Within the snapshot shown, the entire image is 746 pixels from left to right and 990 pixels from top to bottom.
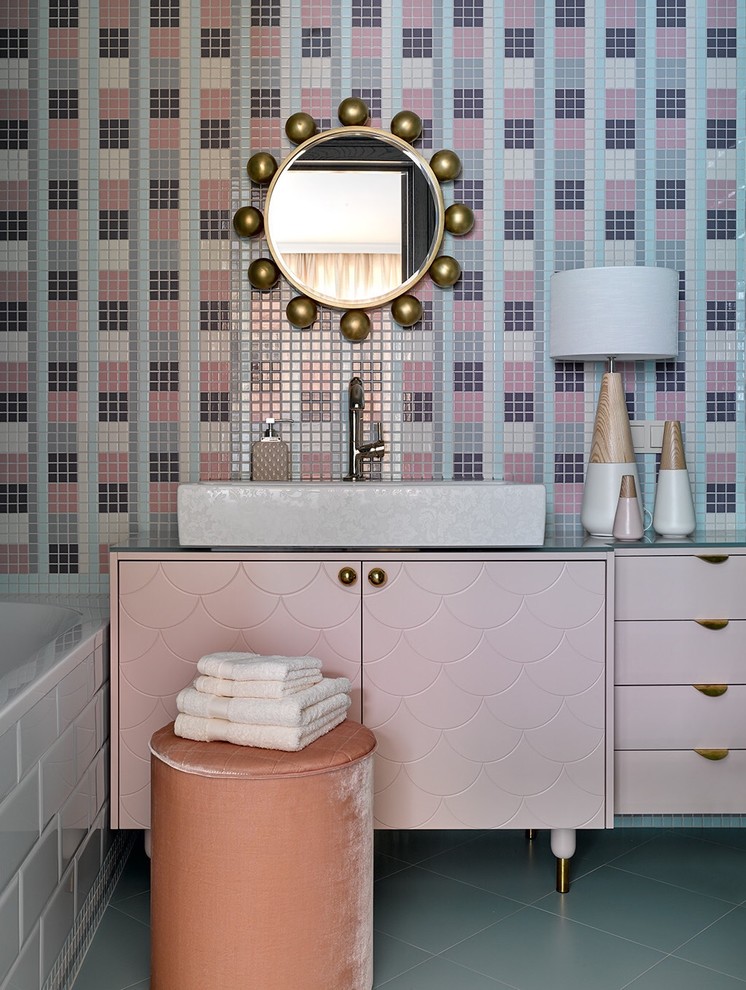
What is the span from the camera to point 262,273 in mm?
2670

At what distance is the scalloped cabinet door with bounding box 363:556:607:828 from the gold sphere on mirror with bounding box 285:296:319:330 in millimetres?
795

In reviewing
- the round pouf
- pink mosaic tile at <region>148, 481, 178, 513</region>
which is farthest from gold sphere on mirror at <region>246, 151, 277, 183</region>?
the round pouf

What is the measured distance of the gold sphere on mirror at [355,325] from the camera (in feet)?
8.82

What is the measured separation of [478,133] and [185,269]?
2.86ft

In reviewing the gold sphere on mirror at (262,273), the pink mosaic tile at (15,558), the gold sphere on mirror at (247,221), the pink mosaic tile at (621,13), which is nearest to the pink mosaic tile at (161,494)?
the pink mosaic tile at (15,558)

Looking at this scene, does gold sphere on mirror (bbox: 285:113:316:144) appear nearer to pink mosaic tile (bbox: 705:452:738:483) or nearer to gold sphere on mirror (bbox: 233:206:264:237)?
gold sphere on mirror (bbox: 233:206:264:237)

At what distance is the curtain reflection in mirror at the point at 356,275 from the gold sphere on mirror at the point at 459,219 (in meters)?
0.16

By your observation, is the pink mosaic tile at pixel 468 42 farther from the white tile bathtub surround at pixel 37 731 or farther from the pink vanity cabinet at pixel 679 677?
the white tile bathtub surround at pixel 37 731

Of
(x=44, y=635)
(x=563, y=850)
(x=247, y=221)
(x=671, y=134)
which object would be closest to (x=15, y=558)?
(x=44, y=635)

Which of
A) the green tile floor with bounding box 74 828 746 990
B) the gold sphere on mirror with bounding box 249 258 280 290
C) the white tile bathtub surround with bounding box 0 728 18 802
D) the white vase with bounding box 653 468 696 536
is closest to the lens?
the white tile bathtub surround with bounding box 0 728 18 802

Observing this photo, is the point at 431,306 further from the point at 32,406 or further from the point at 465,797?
the point at 465,797

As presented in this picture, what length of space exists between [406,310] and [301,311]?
28 cm

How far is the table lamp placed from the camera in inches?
96.3

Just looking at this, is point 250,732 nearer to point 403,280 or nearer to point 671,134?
point 403,280
